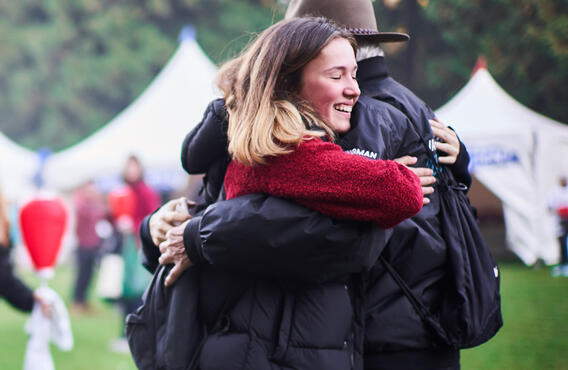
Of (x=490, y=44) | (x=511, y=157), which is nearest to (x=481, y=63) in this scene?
(x=490, y=44)

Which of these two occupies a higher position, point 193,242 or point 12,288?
point 193,242

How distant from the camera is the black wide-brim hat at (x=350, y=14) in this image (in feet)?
6.64

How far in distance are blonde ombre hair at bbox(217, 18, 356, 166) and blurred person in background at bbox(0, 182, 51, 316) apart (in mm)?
2780

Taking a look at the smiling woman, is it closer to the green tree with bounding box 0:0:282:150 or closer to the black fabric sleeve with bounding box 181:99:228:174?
the black fabric sleeve with bounding box 181:99:228:174

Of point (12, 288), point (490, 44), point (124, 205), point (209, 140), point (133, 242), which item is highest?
point (209, 140)

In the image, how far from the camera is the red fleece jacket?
59.9 inches

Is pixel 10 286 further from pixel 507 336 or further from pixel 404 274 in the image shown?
pixel 507 336

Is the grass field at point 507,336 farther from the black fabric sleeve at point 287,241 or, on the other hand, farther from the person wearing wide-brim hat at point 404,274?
the black fabric sleeve at point 287,241

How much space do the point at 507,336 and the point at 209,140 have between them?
5676 mm

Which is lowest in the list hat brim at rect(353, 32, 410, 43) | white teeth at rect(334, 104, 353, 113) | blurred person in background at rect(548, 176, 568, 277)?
blurred person in background at rect(548, 176, 568, 277)

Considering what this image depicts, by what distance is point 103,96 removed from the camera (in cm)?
2566

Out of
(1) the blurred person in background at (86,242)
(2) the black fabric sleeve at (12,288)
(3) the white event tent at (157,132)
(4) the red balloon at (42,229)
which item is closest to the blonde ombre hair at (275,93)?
(2) the black fabric sleeve at (12,288)

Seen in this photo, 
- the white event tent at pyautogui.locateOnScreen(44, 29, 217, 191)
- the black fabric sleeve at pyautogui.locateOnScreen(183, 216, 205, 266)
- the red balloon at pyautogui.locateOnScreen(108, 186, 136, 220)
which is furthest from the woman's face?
the white event tent at pyautogui.locateOnScreen(44, 29, 217, 191)

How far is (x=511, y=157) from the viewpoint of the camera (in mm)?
10969
